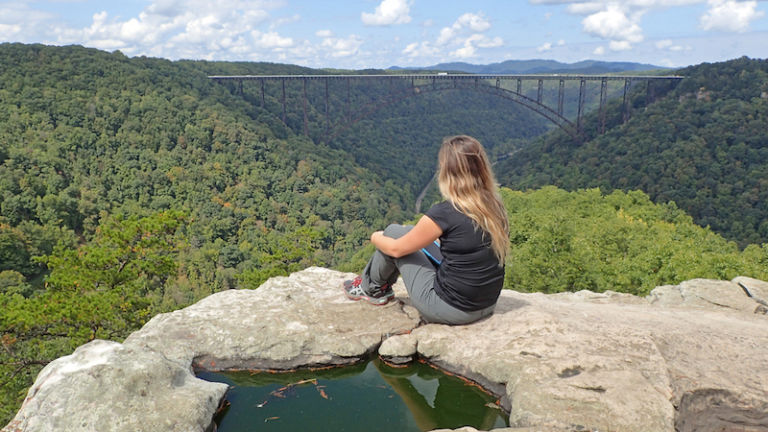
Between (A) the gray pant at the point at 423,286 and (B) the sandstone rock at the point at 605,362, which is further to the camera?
(A) the gray pant at the point at 423,286

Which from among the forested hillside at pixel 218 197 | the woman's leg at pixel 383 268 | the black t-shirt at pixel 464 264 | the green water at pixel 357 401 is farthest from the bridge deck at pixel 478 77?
the green water at pixel 357 401

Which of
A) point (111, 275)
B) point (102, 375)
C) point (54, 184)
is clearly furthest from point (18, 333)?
point (54, 184)

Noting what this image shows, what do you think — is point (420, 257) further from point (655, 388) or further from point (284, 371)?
point (655, 388)

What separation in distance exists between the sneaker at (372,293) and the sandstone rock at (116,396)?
143cm

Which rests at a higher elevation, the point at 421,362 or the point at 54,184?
the point at 421,362

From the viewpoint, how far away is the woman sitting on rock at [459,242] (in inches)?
122

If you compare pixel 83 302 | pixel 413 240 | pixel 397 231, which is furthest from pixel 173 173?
pixel 413 240

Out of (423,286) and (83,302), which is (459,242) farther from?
(83,302)

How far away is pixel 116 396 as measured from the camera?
2533mm

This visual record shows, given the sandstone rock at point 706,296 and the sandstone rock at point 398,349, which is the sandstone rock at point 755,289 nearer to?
the sandstone rock at point 706,296

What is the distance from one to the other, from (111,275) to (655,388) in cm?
904

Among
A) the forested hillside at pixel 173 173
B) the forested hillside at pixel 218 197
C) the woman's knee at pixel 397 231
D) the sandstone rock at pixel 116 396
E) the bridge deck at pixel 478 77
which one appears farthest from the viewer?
the bridge deck at pixel 478 77

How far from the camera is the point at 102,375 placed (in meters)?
2.60

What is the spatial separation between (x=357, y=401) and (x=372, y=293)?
1.06 m
